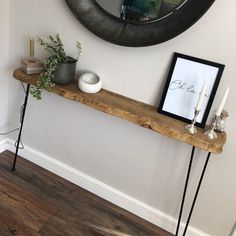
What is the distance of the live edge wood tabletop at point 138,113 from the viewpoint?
1.33 m

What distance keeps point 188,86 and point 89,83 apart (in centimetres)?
57

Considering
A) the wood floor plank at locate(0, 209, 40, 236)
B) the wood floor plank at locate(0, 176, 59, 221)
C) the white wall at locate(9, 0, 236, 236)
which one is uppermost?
the white wall at locate(9, 0, 236, 236)

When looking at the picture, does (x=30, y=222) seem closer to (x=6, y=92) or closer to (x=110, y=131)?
(x=110, y=131)

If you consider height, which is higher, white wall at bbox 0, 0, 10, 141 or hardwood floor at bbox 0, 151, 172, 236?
white wall at bbox 0, 0, 10, 141

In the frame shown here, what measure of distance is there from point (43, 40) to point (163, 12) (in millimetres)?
812

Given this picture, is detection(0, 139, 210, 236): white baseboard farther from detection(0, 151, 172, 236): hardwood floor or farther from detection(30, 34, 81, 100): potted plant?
detection(30, 34, 81, 100): potted plant

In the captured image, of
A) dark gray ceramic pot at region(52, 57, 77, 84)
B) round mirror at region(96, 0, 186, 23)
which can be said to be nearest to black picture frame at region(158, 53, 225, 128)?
round mirror at region(96, 0, 186, 23)

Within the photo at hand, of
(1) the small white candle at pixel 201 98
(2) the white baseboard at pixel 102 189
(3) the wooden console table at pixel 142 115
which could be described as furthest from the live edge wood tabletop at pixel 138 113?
(2) the white baseboard at pixel 102 189

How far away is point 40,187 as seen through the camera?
1.94 metres

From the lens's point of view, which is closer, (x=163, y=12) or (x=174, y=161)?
(x=163, y=12)

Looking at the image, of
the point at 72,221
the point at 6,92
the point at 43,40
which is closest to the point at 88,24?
the point at 43,40

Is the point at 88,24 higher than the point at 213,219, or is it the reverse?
the point at 88,24

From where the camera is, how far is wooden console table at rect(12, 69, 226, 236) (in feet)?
4.36

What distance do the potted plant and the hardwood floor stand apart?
0.68 metres
